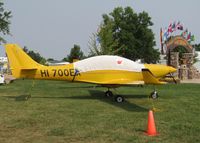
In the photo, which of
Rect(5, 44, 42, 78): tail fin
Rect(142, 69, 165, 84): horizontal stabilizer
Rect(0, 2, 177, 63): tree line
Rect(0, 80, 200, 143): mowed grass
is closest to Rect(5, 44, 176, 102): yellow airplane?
Rect(5, 44, 42, 78): tail fin

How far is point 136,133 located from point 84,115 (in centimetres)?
321

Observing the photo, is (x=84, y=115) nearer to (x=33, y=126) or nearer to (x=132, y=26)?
(x=33, y=126)

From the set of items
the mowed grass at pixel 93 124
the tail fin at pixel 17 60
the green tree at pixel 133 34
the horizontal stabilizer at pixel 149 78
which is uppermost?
the green tree at pixel 133 34

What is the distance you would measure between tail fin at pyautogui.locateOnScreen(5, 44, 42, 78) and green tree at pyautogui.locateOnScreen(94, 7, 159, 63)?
53681 mm

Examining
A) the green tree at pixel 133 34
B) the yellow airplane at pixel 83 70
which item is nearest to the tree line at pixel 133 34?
the green tree at pixel 133 34

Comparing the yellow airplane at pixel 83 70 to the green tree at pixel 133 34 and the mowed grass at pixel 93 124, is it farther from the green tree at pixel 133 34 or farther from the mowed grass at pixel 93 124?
the green tree at pixel 133 34

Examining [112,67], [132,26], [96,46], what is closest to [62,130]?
[112,67]

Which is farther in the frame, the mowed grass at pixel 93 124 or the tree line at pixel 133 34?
the tree line at pixel 133 34

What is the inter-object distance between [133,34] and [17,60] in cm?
6080

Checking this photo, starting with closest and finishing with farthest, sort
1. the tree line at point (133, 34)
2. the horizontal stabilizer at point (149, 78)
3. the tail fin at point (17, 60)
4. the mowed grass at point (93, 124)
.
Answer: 1. the mowed grass at point (93, 124)
2. the horizontal stabilizer at point (149, 78)
3. the tail fin at point (17, 60)
4. the tree line at point (133, 34)

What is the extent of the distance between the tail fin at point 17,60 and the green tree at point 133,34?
53681mm

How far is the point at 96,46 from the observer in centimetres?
5628

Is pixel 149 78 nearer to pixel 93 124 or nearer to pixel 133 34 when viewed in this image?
pixel 93 124

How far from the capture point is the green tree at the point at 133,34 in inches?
2827
